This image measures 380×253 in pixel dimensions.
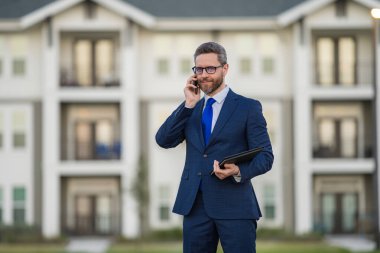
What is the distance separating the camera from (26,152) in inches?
1341

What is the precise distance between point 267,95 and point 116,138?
5941 mm

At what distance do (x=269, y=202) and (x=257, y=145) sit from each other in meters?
28.3

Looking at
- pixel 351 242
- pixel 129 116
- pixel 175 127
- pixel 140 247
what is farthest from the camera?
pixel 129 116

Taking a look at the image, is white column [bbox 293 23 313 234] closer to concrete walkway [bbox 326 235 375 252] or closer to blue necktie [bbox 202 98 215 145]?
concrete walkway [bbox 326 235 375 252]

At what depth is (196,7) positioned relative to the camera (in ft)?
113

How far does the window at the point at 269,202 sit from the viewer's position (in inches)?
1332

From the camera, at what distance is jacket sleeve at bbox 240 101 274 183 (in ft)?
18.6

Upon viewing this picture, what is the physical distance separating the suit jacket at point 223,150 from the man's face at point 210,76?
0.13m

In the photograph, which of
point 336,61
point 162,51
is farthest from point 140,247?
point 336,61

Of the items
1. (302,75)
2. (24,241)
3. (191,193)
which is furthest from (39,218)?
(191,193)

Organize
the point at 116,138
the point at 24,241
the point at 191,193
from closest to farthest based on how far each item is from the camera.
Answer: the point at 191,193
the point at 24,241
the point at 116,138

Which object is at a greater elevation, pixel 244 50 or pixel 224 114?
pixel 244 50

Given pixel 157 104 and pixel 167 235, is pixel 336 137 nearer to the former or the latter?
pixel 157 104

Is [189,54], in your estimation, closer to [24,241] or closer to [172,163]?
[172,163]
